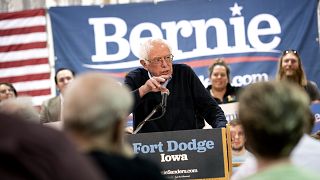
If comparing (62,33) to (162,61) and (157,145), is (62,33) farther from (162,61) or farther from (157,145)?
(157,145)

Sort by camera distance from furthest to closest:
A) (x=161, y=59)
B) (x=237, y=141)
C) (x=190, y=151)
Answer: (x=237, y=141), (x=161, y=59), (x=190, y=151)

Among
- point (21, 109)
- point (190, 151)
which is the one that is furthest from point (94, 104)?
point (190, 151)

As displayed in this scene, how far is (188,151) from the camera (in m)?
5.07

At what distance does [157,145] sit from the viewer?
16.7ft

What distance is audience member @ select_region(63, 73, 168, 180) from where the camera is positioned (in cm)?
251

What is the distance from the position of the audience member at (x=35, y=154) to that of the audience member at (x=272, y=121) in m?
0.60

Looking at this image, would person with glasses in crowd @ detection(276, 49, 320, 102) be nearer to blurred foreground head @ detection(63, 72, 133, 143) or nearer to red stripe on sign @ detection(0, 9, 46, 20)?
red stripe on sign @ detection(0, 9, 46, 20)

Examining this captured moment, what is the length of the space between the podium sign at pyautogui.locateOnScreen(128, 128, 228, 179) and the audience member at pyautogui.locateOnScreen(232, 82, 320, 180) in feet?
7.72

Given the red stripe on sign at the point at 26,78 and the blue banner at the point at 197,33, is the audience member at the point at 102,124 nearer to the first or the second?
the blue banner at the point at 197,33

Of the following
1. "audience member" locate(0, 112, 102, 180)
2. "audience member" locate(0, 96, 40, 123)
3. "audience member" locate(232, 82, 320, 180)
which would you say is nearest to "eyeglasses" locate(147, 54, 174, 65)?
"audience member" locate(0, 96, 40, 123)

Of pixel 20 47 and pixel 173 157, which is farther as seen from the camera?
pixel 20 47

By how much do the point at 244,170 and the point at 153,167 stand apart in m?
0.54

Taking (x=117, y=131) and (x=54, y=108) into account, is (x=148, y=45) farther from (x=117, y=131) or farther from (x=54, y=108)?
(x=117, y=131)

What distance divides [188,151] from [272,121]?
246 centimetres
